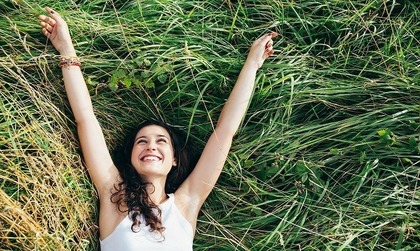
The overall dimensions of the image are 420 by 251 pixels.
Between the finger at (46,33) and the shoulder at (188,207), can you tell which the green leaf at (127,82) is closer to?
the finger at (46,33)

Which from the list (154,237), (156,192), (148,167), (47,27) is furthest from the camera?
(47,27)

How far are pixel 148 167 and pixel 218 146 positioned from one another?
47 cm

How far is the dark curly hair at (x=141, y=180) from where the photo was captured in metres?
3.89

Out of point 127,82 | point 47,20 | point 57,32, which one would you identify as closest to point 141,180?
point 127,82

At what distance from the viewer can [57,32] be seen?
415cm

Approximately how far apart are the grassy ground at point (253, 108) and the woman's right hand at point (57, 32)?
0.25ft

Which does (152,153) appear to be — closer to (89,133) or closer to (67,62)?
(89,133)

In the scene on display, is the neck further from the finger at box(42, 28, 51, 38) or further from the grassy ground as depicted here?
the finger at box(42, 28, 51, 38)

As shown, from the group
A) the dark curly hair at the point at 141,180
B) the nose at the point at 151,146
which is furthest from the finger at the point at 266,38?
the nose at the point at 151,146

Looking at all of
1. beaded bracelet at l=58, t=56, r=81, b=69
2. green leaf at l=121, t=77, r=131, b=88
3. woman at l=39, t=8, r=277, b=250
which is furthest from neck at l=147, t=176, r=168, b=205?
beaded bracelet at l=58, t=56, r=81, b=69

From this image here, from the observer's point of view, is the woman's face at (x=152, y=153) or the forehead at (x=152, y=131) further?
the forehead at (x=152, y=131)

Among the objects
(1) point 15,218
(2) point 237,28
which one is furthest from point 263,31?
(1) point 15,218

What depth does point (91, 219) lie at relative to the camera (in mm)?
3924

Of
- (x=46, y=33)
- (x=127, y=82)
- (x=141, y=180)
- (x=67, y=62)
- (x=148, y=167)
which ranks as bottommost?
(x=141, y=180)
